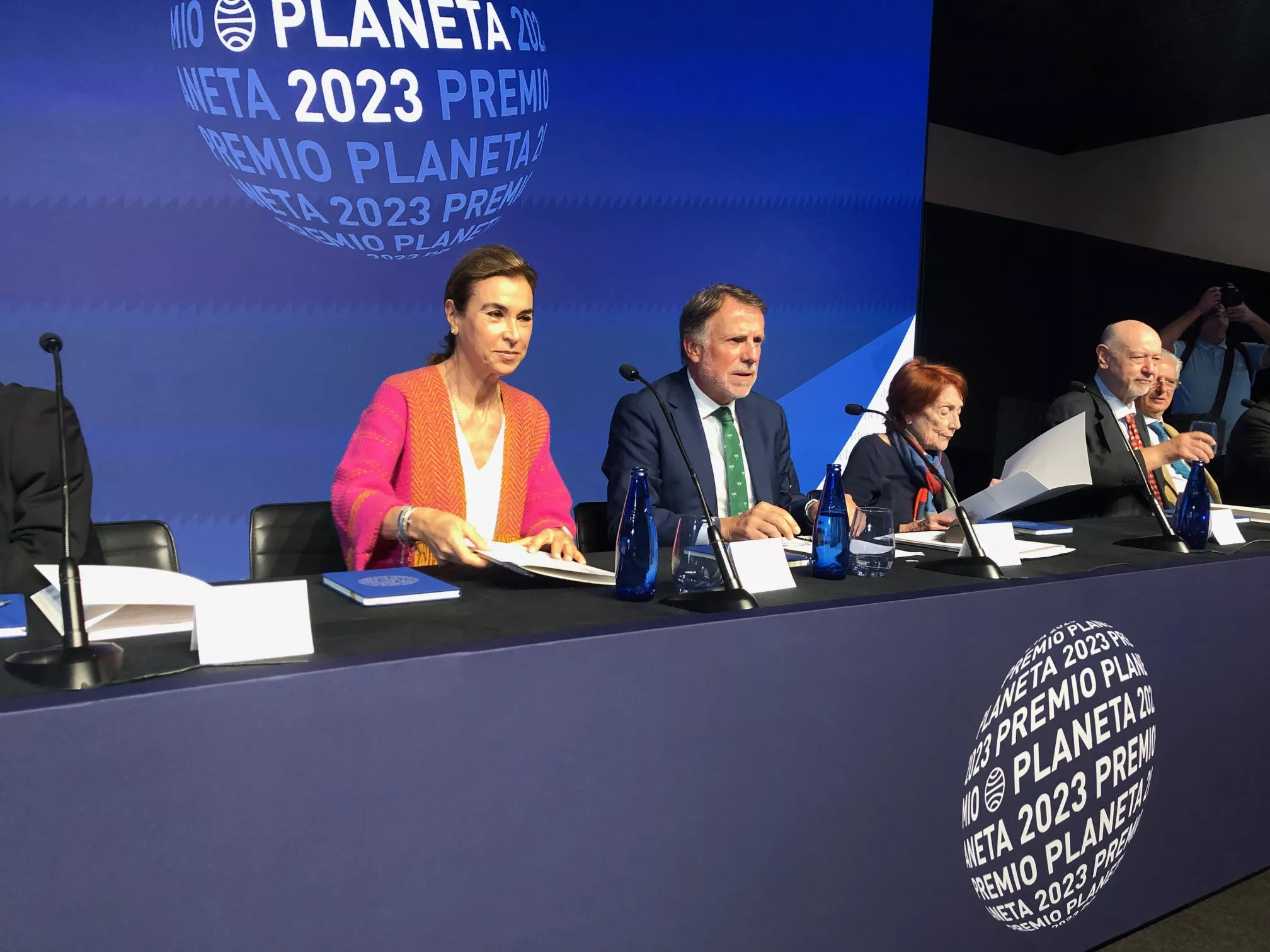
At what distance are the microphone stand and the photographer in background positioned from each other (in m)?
5.46

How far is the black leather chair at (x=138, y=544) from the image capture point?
2.03m

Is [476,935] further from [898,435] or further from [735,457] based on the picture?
[898,435]

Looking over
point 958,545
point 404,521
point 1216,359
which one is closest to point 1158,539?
point 958,545

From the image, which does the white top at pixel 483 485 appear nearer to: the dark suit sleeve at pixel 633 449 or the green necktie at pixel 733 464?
the dark suit sleeve at pixel 633 449

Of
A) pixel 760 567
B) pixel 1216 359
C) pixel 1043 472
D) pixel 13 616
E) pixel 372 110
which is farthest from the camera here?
pixel 1216 359

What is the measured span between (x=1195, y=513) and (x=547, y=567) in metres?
1.39

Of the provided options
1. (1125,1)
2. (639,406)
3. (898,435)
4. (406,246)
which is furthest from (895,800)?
(1125,1)

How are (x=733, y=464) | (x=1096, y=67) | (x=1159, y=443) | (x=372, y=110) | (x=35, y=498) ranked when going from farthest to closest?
1. (x=1096, y=67)
2. (x=1159, y=443)
3. (x=372, y=110)
4. (x=733, y=464)
5. (x=35, y=498)

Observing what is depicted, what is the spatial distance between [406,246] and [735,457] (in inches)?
53.9

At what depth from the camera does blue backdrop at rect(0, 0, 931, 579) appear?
279 centimetres

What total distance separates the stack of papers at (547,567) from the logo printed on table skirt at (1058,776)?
60 centimetres

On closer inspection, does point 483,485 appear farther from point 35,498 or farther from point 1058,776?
point 1058,776

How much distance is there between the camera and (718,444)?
2.59 meters

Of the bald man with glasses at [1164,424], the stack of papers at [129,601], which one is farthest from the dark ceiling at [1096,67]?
the stack of papers at [129,601]
